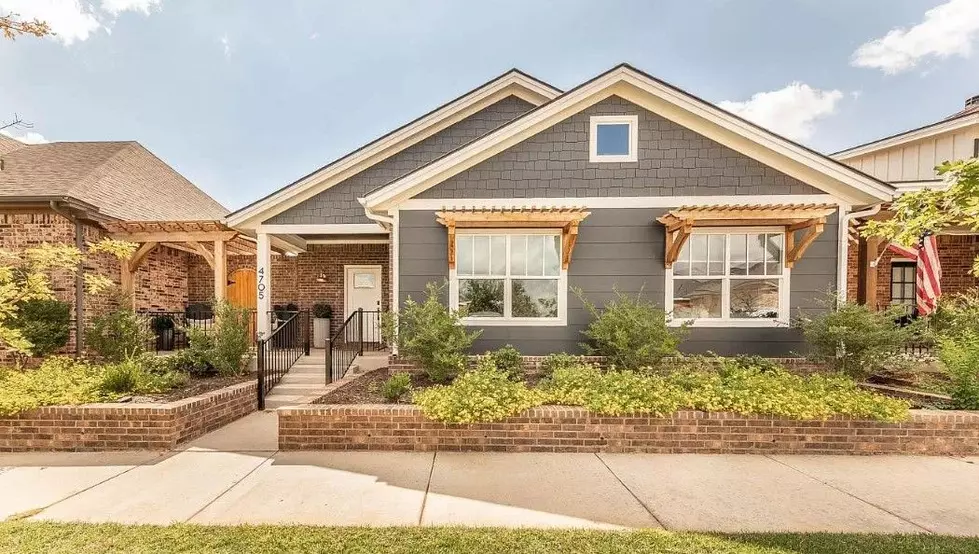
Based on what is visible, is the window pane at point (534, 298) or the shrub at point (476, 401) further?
the window pane at point (534, 298)

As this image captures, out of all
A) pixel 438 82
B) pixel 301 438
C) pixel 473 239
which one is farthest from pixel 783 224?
pixel 438 82

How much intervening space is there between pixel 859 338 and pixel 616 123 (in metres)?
4.90

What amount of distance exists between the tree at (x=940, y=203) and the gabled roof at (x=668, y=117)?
2.60 metres

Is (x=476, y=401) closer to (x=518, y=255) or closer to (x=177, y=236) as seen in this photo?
(x=518, y=255)

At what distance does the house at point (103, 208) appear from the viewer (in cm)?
777

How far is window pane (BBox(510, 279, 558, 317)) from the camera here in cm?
690

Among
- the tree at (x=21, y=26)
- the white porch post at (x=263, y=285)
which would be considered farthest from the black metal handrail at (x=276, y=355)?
the tree at (x=21, y=26)

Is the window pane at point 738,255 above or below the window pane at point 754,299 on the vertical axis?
above

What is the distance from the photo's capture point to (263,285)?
8086mm

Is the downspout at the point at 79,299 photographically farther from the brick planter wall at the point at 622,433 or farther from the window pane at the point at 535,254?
the window pane at the point at 535,254

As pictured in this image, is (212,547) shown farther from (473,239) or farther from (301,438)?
(473,239)

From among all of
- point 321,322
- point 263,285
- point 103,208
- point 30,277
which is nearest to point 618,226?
point 263,285

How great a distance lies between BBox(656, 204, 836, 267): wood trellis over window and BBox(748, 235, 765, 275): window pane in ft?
1.04

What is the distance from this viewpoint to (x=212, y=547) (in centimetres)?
278
